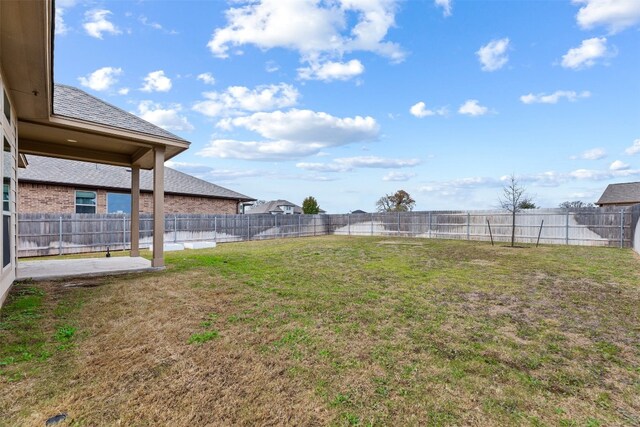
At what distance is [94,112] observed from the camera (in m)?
6.60

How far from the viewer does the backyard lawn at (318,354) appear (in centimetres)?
212

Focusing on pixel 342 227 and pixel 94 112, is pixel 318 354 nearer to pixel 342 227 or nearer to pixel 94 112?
pixel 94 112

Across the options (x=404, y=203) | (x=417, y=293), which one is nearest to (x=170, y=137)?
(x=417, y=293)

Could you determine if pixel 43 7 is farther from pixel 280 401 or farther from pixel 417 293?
pixel 417 293

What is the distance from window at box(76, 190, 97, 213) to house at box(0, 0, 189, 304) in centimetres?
617

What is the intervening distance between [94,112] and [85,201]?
10.9 m

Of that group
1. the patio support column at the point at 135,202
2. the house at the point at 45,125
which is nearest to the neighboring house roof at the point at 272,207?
the patio support column at the point at 135,202

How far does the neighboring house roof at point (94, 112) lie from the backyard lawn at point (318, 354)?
3.30 m

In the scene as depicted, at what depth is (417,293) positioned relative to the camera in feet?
17.8

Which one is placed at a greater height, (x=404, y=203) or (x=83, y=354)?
(x=404, y=203)

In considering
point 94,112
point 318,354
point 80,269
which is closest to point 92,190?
point 80,269

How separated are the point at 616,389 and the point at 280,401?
263 centimetres

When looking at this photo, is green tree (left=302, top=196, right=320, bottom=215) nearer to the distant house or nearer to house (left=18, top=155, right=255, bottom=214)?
the distant house

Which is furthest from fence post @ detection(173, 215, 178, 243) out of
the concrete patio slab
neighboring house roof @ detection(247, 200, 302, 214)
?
neighboring house roof @ detection(247, 200, 302, 214)
